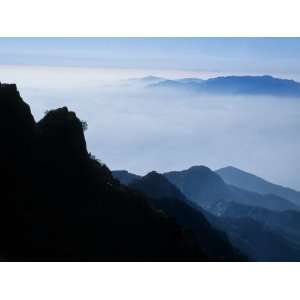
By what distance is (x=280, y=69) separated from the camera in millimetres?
17672

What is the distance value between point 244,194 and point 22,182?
177ft

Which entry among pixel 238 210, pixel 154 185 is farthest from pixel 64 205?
pixel 238 210

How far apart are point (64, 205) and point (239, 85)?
8.74 metres

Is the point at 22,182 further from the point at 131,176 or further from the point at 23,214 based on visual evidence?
the point at 131,176

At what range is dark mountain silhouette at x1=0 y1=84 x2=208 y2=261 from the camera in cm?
1384

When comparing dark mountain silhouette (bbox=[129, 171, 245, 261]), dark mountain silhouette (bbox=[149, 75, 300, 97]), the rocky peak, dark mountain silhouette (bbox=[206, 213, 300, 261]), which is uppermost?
dark mountain silhouette (bbox=[149, 75, 300, 97])

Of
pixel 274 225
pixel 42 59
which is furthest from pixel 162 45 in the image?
pixel 274 225

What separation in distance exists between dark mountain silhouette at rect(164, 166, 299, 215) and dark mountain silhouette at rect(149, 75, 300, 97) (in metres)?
31.2

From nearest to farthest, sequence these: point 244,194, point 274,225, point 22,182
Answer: point 22,182 < point 274,225 < point 244,194

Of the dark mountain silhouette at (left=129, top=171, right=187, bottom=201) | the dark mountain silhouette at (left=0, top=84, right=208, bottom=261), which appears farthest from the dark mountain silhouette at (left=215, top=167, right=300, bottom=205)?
the dark mountain silhouette at (left=0, top=84, right=208, bottom=261)

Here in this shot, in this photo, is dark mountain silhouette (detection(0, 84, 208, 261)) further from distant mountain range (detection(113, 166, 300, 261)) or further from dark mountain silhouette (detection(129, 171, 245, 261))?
distant mountain range (detection(113, 166, 300, 261))

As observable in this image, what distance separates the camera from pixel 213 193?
57.2 m

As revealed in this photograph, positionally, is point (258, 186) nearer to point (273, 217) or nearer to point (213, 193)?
point (273, 217)

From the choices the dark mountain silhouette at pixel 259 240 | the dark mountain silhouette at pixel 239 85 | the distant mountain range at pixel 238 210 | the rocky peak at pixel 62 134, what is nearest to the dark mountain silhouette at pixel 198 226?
the distant mountain range at pixel 238 210
